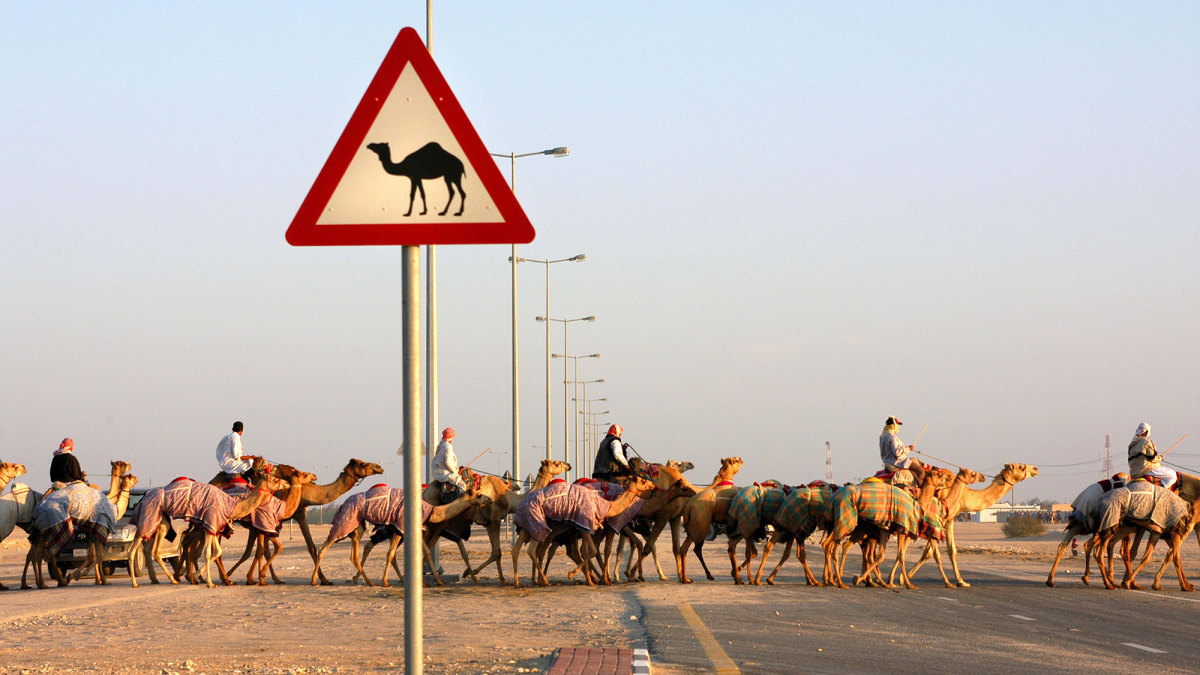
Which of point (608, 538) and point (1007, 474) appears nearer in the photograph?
point (608, 538)

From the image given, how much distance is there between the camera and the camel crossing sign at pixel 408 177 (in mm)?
5125

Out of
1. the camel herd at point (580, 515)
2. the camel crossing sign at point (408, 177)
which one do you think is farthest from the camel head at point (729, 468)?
the camel crossing sign at point (408, 177)

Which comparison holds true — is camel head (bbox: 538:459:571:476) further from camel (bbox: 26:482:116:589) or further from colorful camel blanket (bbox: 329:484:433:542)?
camel (bbox: 26:482:116:589)

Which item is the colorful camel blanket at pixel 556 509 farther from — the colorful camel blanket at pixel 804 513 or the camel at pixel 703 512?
the colorful camel blanket at pixel 804 513

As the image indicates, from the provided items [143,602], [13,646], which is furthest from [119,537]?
[13,646]

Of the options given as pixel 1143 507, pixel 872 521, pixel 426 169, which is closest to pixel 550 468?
pixel 872 521

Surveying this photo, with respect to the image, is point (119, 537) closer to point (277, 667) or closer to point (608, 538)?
point (608, 538)

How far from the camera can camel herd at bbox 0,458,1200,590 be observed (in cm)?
2308

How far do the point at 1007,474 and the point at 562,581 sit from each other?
27.5 feet

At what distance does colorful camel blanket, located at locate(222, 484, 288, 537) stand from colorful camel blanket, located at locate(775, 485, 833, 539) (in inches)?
323

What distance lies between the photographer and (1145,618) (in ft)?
57.2

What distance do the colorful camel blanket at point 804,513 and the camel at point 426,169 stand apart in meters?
19.7

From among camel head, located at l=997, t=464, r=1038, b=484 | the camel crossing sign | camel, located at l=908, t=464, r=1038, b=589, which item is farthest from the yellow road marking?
camel head, located at l=997, t=464, r=1038, b=484

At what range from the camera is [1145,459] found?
2448 cm
